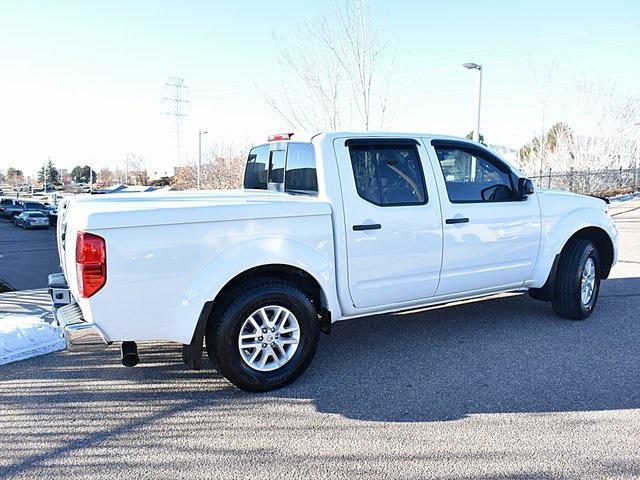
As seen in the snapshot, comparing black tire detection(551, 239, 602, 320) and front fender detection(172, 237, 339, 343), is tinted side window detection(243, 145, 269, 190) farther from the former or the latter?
black tire detection(551, 239, 602, 320)

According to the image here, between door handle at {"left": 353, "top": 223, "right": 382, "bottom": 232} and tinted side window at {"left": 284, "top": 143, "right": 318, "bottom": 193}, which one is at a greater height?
tinted side window at {"left": 284, "top": 143, "right": 318, "bottom": 193}

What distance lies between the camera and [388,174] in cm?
442

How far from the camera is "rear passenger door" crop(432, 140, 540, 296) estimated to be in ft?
15.2

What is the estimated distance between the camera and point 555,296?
214 inches

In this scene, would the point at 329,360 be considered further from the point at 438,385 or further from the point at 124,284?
the point at 124,284

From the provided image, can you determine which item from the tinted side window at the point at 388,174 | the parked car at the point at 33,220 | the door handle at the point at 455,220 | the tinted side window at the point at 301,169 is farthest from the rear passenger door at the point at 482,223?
the parked car at the point at 33,220

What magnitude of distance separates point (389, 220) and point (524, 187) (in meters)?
1.59

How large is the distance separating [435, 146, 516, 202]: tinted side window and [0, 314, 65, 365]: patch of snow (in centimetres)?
374

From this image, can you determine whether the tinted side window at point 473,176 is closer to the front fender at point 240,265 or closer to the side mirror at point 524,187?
the side mirror at point 524,187

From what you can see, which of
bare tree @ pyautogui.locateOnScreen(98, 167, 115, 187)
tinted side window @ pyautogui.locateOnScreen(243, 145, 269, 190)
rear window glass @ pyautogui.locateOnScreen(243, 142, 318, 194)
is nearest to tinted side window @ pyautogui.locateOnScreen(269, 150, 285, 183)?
rear window glass @ pyautogui.locateOnScreen(243, 142, 318, 194)

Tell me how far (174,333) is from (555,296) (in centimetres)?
393

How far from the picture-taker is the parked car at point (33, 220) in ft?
135

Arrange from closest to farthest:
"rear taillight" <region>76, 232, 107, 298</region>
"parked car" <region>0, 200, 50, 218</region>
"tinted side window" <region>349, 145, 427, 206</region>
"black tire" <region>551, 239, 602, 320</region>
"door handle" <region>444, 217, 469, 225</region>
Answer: "rear taillight" <region>76, 232, 107, 298</region>
"tinted side window" <region>349, 145, 427, 206</region>
"door handle" <region>444, 217, 469, 225</region>
"black tire" <region>551, 239, 602, 320</region>
"parked car" <region>0, 200, 50, 218</region>

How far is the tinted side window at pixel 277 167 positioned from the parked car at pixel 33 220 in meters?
42.0
